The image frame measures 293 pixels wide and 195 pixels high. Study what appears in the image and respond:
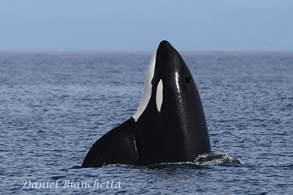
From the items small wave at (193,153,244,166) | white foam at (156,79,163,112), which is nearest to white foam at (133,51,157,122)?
white foam at (156,79,163,112)

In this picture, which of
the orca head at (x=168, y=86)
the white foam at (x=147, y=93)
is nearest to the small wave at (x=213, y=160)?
the orca head at (x=168, y=86)

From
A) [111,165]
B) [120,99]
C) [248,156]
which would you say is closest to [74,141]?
[248,156]

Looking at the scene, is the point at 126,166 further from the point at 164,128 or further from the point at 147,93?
the point at 147,93

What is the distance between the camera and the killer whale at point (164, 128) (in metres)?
23.1

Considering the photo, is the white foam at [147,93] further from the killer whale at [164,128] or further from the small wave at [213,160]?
the small wave at [213,160]

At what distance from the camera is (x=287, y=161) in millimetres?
28859

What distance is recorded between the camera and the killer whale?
75.8 feet

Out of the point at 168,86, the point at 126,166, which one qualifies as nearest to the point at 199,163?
the point at 126,166

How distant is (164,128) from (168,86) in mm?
1425

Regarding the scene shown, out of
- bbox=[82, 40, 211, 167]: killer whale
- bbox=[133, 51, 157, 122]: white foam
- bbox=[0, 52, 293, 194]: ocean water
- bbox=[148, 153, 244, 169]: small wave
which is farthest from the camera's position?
bbox=[133, 51, 157, 122]: white foam

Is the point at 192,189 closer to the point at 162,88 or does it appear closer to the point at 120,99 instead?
the point at 162,88

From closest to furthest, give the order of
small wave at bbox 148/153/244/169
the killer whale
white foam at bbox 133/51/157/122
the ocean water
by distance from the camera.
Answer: the killer whale < small wave at bbox 148/153/244/169 < the ocean water < white foam at bbox 133/51/157/122

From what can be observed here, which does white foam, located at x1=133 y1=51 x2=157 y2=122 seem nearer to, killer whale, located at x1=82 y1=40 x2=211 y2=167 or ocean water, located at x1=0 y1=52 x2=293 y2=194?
killer whale, located at x1=82 y1=40 x2=211 y2=167

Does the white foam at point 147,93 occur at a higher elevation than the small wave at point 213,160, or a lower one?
higher
